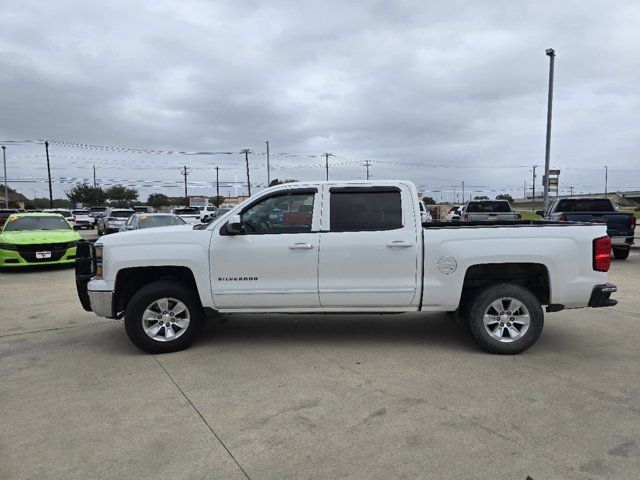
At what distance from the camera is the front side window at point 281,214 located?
5184 mm

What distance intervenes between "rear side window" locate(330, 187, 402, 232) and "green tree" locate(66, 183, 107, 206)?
9007cm

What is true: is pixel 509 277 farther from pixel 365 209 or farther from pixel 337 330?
pixel 337 330

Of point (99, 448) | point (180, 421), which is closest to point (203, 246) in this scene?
point (180, 421)

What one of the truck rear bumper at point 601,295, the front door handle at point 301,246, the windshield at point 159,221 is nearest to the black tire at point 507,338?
the truck rear bumper at point 601,295

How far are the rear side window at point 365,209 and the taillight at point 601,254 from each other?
2.02 meters

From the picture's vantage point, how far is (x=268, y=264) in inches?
200

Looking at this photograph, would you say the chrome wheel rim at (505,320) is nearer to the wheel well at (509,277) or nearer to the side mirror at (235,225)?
the wheel well at (509,277)

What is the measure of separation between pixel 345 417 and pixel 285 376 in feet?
3.31

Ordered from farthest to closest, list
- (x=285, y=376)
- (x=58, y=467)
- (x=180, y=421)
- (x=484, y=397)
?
(x=285, y=376), (x=484, y=397), (x=180, y=421), (x=58, y=467)

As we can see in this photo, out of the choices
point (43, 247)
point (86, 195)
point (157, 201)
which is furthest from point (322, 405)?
point (157, 201)

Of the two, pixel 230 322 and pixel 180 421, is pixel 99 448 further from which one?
pixel 230 322

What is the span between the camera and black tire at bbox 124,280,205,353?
5.10 metres

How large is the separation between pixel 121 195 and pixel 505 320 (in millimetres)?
98748

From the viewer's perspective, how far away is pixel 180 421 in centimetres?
365
